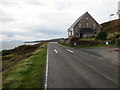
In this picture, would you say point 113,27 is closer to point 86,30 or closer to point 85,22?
point 85,22

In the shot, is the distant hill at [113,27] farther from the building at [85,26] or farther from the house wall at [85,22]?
the house wall at [85,22]

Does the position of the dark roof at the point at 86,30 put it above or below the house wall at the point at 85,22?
below

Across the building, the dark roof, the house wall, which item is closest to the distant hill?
the building

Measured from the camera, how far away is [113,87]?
5648 mm

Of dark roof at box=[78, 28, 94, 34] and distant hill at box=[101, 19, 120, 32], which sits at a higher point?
distant hill at box=[101, 19, 120, 32]

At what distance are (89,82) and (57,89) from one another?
2030mm

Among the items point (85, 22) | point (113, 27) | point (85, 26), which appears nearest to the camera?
point (85, 22)

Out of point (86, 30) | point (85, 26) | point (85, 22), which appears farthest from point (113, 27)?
point (86, 30)

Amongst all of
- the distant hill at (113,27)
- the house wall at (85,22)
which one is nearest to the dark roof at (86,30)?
the house wall at (85,22)

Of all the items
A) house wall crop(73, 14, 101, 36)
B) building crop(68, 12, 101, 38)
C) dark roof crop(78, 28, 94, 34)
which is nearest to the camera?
dark roof crop(78, 28, 94, 34)

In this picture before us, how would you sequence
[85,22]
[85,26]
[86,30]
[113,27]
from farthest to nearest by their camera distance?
[113,27]
[85,26]
[85,22]
[86,30]

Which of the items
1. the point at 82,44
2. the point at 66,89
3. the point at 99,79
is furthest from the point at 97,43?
the point at 66,89

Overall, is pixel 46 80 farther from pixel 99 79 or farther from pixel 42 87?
pixel 99 79

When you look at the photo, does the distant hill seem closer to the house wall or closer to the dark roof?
the house wall
